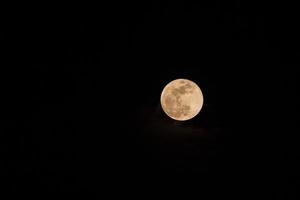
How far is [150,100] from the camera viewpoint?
2.12 m

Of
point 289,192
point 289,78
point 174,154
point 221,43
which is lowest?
Result: point 289,192

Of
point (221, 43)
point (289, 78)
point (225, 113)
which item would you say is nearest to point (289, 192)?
point (225, 113)

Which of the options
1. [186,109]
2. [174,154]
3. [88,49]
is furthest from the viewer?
[88,49]

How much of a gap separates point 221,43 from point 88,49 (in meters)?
1.07

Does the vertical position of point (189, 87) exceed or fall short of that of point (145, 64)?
it falls short

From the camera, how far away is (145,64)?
2160 mm

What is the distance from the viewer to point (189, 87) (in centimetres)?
189

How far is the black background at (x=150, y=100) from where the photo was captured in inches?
77.7

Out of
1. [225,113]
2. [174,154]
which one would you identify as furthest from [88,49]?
[225,113]

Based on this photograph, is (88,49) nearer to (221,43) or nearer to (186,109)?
(186,109)

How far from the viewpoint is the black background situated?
6.48 feet

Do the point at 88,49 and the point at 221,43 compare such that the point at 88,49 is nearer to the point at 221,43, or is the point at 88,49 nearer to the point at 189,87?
the point at 189,87

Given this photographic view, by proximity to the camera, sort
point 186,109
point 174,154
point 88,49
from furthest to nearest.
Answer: point 88,49, point 174,154, point 186,109

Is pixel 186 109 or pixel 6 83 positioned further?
pixel 6 83
